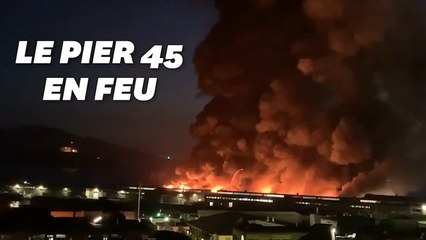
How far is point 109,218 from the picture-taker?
21.6 meters

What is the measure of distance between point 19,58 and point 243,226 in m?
9.21

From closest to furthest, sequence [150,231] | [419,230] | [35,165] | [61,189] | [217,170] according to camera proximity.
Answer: [150,231]
[419,230]
[217,170]
[61,189]
[35,165]

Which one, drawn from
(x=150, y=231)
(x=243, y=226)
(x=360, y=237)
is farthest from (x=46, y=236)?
(x=360, y=237)

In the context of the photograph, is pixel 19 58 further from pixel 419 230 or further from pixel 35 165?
pixel 35 165

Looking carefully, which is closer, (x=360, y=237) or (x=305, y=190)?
(x=360, y=237)

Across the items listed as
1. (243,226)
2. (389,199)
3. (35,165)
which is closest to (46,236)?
(243,226)

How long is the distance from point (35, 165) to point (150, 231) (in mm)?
103303

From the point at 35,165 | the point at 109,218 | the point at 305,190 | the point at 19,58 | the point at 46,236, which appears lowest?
the point at 46,236

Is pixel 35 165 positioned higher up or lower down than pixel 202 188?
higher up

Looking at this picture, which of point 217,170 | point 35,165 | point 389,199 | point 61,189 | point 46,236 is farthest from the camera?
point 35,165

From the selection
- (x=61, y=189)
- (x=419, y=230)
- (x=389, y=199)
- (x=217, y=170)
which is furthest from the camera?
(x=61, y=189)

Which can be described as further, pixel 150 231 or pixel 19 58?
pixel 150 231

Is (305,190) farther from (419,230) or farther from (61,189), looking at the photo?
(61,189)

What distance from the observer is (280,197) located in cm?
4059
